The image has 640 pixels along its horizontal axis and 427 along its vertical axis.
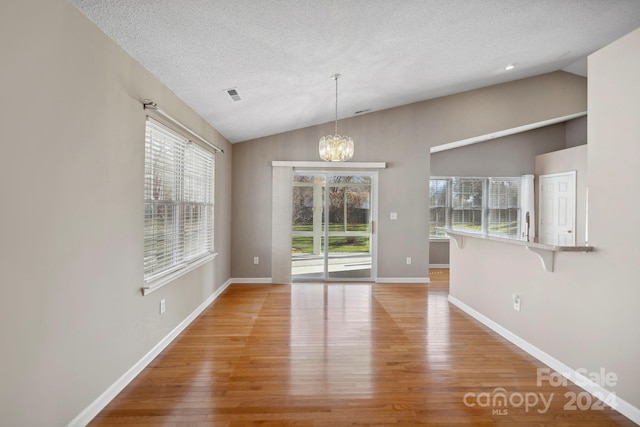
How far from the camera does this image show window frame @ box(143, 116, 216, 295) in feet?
9.02

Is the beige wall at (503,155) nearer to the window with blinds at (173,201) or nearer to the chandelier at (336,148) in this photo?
the chandelier at (336,148)

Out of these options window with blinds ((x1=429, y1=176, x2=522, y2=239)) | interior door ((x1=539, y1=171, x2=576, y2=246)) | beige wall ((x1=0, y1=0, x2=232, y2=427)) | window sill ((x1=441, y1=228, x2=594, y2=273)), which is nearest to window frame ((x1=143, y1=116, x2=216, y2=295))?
beige wall ((x1=0, y1=0, x2=232, y2=427))

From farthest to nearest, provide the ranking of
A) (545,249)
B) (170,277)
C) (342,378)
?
(170,277) → (545,249) → (342,378)

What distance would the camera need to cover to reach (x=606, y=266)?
2.15 meters

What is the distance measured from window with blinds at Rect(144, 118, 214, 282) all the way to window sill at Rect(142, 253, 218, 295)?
4cm

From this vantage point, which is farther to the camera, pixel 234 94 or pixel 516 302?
pixel 234 94

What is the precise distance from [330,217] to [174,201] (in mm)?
2940

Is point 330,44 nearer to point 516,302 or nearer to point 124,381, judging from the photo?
point 516,302

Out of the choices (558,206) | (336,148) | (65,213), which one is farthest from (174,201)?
(558,206)

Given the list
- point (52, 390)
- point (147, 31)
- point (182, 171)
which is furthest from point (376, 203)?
point (52, 390)

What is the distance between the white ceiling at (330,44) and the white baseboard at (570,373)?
9.90 feet

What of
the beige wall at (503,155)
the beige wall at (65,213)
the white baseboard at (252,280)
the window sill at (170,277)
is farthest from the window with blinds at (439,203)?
the beige wall at (65,213)

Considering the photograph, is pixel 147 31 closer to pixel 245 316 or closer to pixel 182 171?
pixel 182 171

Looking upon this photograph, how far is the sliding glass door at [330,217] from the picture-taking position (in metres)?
5.65
